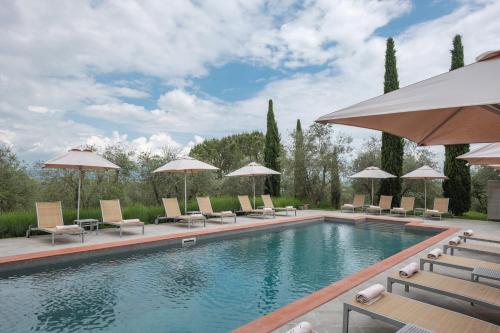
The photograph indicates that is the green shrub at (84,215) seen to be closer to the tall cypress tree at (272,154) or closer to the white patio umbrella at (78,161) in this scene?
the white patio umbrella at (78,161)

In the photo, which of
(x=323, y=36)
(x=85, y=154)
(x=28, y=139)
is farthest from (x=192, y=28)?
(x=28, y=139)

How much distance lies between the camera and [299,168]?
736 inches

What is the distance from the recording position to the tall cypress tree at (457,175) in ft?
48.2

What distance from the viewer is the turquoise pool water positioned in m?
4.10

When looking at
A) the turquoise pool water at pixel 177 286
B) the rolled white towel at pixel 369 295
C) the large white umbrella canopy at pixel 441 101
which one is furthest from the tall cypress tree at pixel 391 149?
the rolled white towel at pixel 369 295

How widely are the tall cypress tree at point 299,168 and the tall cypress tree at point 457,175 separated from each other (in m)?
7.20

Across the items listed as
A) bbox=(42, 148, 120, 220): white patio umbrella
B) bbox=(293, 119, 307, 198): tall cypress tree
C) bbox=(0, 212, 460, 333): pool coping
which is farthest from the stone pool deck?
bbox=(293, 119, 307, 198): tall cypress tree

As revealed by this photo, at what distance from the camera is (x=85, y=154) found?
9297 millimetres

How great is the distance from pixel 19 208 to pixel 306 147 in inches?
547

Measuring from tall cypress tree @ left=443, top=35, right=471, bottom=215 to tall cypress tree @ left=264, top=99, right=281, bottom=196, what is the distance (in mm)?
8837

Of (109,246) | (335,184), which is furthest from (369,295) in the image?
(335,184)

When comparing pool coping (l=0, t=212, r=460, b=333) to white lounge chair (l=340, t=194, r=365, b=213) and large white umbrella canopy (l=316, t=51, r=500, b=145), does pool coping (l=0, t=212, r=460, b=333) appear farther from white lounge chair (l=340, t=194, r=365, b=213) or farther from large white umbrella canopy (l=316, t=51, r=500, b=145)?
white lounge chair (l=340, t=194, r=365, b=213)

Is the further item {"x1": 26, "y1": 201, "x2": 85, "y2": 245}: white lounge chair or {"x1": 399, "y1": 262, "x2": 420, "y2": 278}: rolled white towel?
{"x1": 26, "y1": 201, "x2": 85, "y2": 245}: white lounge chair

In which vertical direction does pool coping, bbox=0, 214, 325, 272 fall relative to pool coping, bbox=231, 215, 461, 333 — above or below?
below
